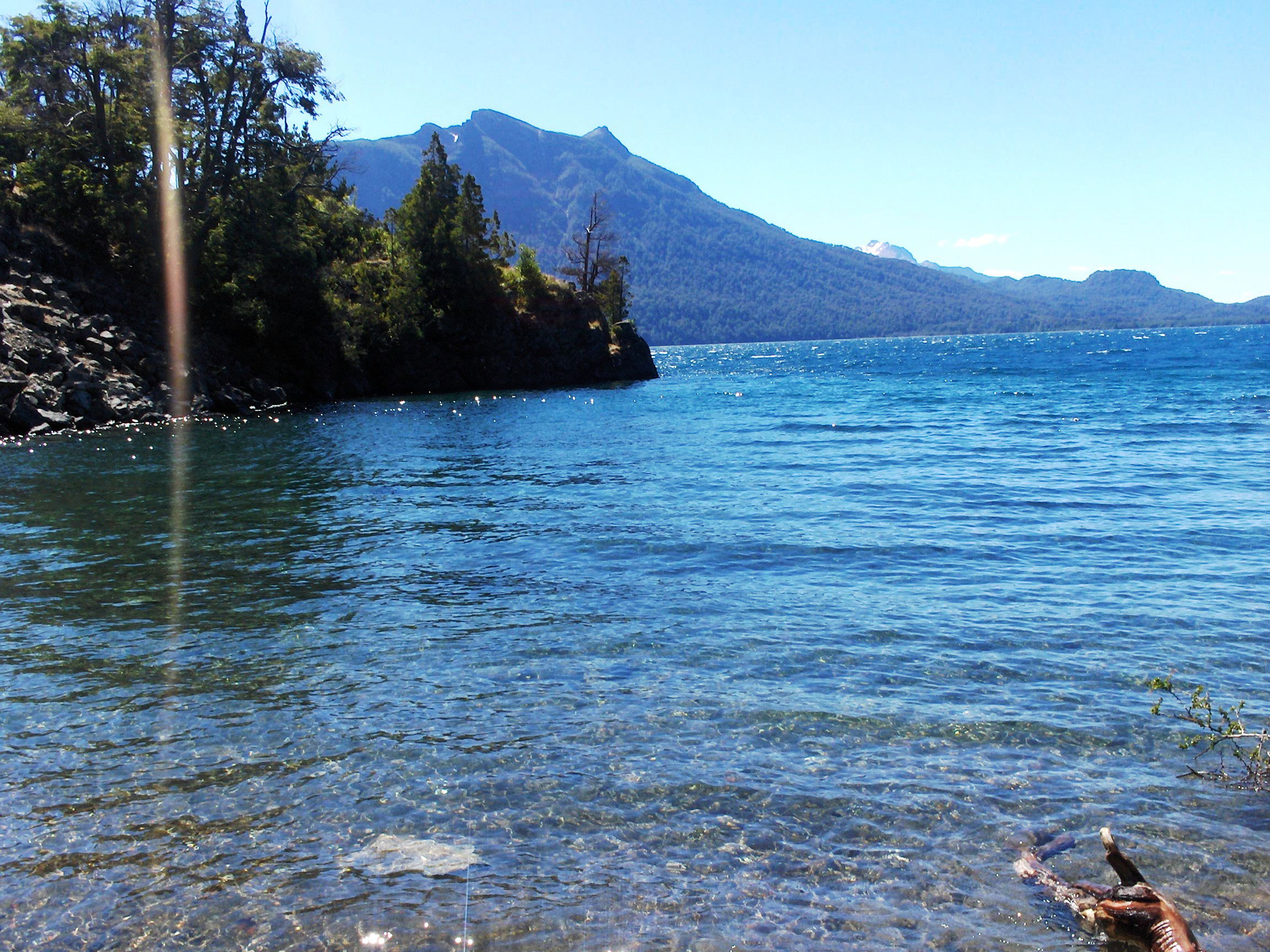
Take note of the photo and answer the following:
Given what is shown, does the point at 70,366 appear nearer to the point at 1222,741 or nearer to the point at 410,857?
the point at 410,857

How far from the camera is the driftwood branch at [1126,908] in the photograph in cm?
470

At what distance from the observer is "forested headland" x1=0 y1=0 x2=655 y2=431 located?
3866 centimetres

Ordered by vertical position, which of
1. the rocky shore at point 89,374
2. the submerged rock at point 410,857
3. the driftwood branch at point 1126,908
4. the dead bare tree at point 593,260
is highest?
the dead bare tree at point 593,260

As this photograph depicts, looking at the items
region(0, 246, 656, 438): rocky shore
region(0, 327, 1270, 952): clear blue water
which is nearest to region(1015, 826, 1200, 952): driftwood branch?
region(0, 327, 1270, 952): clear blue water

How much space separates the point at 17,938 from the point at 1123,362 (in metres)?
101

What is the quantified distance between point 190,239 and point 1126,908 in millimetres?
52855

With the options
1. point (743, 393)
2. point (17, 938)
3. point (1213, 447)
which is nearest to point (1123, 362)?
point (743, 393)

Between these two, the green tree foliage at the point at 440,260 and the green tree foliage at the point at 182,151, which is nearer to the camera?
the green tree foliage at the point at 182,151

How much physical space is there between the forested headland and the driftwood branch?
123 ft

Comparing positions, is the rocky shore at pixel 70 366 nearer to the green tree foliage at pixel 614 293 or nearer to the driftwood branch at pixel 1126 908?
the driftwood branch at pixel 1126 908

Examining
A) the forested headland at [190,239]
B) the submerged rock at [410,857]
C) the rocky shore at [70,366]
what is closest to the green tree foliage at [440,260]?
the forested headland at [190,239]

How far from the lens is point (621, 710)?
8219 mm

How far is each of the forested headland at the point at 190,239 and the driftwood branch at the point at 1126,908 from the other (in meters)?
37.6

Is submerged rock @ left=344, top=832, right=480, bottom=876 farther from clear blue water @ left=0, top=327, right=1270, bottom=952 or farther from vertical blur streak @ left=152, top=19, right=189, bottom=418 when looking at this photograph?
vertical blur streak @ left=152, top=19, right=189, bottom=418
